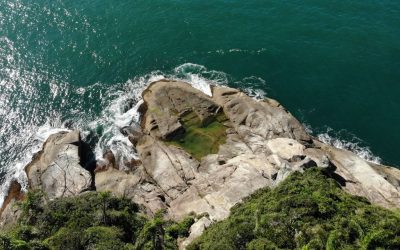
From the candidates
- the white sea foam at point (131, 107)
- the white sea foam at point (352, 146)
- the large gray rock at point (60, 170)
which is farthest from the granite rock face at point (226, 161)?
the white sea foam at point (352, 146)

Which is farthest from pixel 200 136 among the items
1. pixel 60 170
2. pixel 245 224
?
pixel 245 224

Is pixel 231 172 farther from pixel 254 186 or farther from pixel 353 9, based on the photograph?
pixel 353 9

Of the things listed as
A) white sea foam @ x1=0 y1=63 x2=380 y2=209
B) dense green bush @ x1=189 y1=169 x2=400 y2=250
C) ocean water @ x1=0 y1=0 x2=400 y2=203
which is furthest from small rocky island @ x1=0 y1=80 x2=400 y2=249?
dense green bush @ x1=189 y1=169 x2=400 y2=250

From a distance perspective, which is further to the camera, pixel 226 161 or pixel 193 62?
pixel 193 62

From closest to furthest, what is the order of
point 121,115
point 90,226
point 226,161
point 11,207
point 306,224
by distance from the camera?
point 306,224 < point 90,226 < point 11,207 < point 226,161 < point 121,115

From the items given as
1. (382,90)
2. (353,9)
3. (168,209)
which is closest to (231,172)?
(168,209)

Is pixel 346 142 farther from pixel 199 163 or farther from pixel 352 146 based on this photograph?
pixel 199 163
